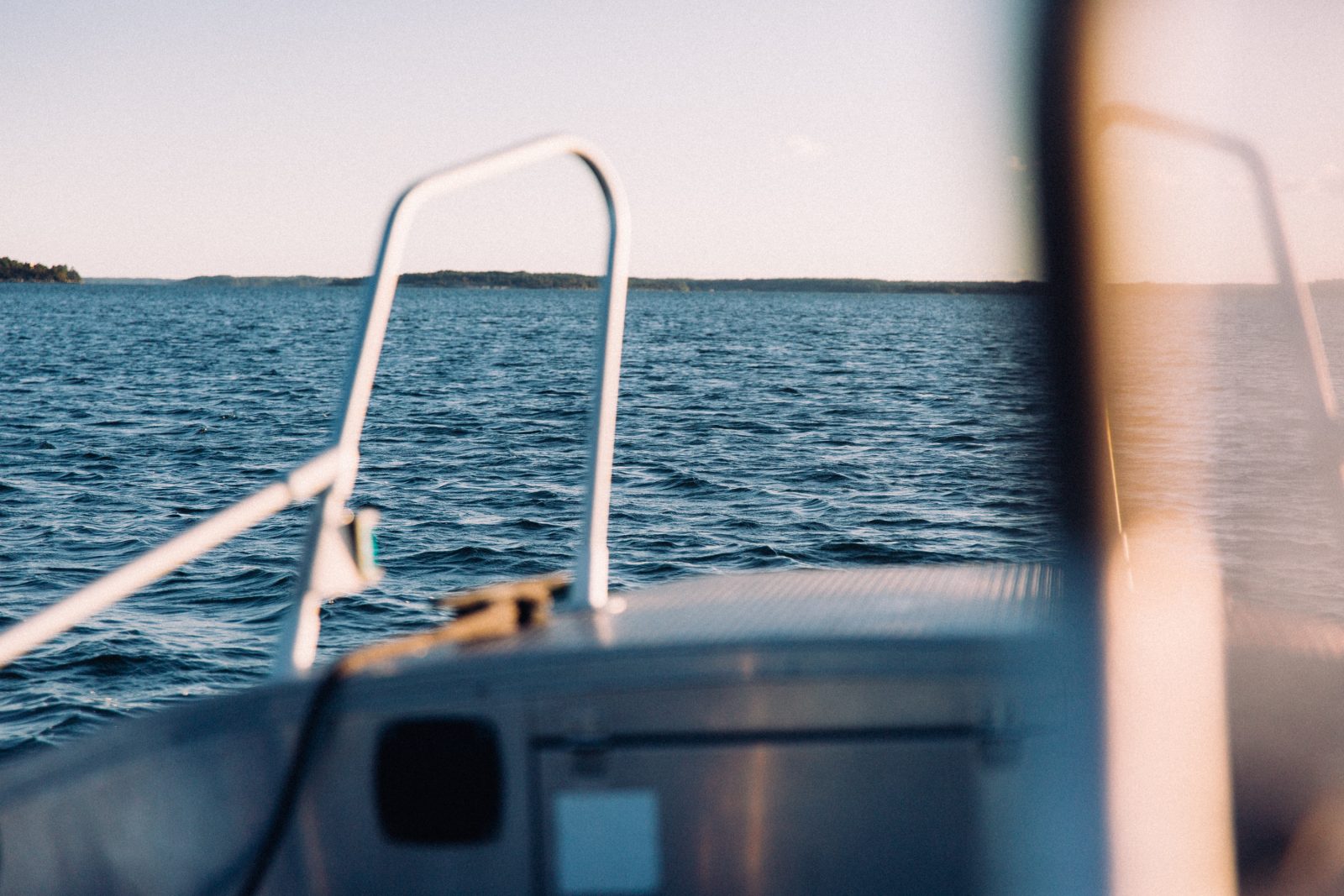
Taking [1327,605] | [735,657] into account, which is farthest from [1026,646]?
[1327,605]

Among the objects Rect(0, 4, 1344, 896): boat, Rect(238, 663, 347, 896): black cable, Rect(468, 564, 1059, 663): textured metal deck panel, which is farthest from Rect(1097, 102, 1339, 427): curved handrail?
Rect(238, 663, 347, 896): black cable

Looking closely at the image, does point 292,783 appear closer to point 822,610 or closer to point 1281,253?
point 822,610

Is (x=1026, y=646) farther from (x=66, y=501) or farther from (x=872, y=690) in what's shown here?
(x=66, y=501)

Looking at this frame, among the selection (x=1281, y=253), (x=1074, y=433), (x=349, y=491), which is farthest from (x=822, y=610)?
(x=1281, y=253)

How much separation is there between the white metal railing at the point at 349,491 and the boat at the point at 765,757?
12 mm

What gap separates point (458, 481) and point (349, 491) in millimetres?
15320

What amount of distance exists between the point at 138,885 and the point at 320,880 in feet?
0.98

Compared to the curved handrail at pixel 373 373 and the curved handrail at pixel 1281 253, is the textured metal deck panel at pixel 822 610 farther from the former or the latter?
the curved handrail at pixel 1281 253

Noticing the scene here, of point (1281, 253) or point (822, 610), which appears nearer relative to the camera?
point (822, 610)

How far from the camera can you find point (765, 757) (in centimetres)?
185

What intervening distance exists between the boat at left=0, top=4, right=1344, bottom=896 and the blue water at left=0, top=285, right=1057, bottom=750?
0.34 metres

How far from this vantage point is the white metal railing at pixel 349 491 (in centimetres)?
172

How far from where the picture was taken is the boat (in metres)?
1.82

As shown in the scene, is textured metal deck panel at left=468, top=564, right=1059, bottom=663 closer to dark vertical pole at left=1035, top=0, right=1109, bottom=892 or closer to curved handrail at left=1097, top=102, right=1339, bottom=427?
dark vertical pole at left=1035, top=0, right=1109, bottom=892
